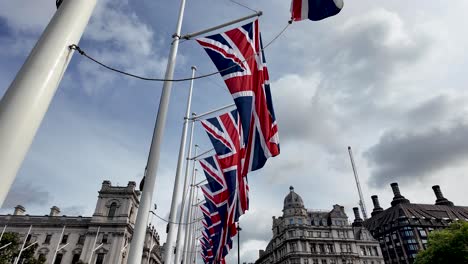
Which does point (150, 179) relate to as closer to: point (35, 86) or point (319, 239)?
point (35, 86)

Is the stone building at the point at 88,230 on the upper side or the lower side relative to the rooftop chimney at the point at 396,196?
lower

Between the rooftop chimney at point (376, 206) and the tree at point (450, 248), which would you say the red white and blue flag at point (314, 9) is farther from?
the rooftop chimney at point (376, 206)

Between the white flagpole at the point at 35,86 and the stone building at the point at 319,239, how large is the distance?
76.6 m

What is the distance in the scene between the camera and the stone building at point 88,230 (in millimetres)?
53094

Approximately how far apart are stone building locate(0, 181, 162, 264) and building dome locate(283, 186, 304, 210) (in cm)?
4063

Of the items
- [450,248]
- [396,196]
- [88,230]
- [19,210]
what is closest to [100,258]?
[88,230]

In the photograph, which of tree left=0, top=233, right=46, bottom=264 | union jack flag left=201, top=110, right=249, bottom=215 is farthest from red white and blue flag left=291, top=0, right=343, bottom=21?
tree left=0, top=233, right=46, bottom=264

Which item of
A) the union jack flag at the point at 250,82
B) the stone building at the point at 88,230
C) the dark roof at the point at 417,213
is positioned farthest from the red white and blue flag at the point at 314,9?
the dark roof at the point at 417,213

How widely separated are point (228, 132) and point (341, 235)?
241 ft

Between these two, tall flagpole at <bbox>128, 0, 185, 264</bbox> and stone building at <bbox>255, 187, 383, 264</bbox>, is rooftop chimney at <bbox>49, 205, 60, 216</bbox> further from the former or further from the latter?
tall flagpole at <bbox>128, 0, 185, 264</bbox>

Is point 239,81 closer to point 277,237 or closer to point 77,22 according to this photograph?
point 77,22

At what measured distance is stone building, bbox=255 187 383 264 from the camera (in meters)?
72.1

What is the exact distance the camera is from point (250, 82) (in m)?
9.02

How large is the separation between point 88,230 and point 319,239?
2126 inches
